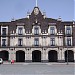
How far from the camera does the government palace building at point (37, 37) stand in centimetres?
6331

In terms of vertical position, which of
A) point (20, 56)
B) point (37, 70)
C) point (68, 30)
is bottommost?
point (37, 70)

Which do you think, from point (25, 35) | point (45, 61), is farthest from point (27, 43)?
point (45, 61)

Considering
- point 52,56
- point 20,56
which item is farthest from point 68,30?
point 20,56

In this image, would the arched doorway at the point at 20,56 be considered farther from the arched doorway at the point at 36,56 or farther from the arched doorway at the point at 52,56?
the arched doorway at the point at 52,56

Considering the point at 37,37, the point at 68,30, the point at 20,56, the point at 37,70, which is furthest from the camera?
the point at 20,56

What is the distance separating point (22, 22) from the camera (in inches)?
2544

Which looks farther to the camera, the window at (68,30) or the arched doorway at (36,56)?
the arched doorway at (36,56)

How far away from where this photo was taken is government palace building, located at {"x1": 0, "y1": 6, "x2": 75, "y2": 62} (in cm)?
6331

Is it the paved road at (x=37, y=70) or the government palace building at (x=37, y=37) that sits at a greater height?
the government palace building at (x=37, y=37)

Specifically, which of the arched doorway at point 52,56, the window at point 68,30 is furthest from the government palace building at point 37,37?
the arched doorway at point 52,56

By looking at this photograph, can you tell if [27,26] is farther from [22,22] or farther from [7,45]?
[7,45]

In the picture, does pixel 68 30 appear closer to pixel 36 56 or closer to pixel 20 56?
pixel 36 56

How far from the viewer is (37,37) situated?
209ft

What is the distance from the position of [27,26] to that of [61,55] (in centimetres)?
1126
